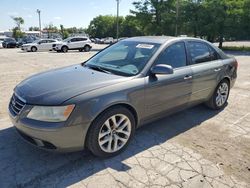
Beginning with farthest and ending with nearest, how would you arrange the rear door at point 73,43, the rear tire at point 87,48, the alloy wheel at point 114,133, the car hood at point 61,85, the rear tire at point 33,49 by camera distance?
the rear tire at point 87,48 → the rear tire at point 33,49 → the rear door at point 73,43 → the alloy wheel at point 114,133 → the car hood at point 61,85

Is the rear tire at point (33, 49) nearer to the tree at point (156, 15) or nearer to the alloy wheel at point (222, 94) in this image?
the tree at point (156, 15)

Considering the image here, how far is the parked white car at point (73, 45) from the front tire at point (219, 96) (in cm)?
2132

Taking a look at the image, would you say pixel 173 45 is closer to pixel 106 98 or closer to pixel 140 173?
pixel 106 98

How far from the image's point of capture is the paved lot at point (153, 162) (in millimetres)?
2832

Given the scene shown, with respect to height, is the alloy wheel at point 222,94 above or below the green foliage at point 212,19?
below

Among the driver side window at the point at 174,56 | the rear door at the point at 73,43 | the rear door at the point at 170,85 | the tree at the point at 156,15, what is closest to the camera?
the rear door at the point at 170,85

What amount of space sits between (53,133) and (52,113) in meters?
0.23

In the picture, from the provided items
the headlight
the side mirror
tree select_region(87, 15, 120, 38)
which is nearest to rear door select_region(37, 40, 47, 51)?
the side mirror

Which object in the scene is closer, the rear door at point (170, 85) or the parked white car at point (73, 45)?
the rear door at point (170, 85)

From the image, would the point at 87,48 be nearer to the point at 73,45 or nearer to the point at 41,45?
the point at 73,45

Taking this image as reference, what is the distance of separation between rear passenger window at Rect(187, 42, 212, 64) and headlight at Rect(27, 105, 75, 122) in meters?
2.53

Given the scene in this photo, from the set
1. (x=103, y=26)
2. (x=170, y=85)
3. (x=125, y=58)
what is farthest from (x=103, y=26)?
(x=170, y=85)

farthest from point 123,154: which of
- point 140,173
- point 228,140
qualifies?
point 228,140

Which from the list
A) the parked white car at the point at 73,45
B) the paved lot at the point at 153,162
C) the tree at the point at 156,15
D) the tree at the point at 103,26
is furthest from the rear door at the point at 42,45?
the tree at the point at 103,26
